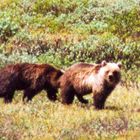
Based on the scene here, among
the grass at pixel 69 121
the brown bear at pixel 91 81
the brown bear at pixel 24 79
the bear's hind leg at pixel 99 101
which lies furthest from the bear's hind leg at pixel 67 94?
the bear's hind leg at pixel 99 101

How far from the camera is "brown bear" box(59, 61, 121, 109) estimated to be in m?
12.9

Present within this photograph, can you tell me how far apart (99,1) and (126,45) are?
19.9 ft

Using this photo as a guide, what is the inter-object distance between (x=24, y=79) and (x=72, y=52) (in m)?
5.79

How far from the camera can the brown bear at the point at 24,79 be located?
13641mm

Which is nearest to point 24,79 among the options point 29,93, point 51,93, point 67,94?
point 29,93

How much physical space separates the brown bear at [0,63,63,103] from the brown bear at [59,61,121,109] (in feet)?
1.21

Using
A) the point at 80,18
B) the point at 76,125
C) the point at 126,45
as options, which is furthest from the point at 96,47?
the point at 76,125

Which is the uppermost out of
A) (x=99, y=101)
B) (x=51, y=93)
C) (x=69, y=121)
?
(x=69, y=121)

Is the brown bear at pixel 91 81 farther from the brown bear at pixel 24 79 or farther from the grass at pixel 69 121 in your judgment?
the brown bear at pixel 24 79

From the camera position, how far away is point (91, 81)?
43.2 feet

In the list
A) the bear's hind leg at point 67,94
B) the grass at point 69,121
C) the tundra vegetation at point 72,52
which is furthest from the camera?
the bear's hind leg at point 67,94

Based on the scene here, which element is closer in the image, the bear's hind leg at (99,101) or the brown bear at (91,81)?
the bear's hind leg at (99,101)

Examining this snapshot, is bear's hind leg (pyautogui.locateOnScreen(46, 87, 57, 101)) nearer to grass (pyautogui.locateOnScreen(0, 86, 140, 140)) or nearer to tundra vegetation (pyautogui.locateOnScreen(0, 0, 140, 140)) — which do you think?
tundra vegetation (pyautogui.locateOnScreen(0, 0, 140, 140))

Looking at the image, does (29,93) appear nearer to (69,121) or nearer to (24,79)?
(24,79)
